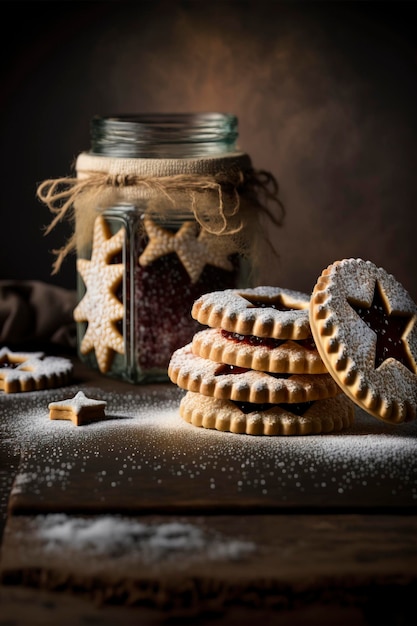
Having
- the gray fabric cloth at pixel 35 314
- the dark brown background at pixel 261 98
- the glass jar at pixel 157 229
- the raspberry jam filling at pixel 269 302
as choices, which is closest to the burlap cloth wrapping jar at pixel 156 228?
the glass jar at pixel 157 229

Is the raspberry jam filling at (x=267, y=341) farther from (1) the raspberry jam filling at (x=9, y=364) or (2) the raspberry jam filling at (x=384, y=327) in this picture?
(1) the raspberry jam filling at (x=9, y=364)

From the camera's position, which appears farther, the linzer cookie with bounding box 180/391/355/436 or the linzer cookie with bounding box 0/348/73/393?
the linzer cookie with bounding box 0/348/73/393

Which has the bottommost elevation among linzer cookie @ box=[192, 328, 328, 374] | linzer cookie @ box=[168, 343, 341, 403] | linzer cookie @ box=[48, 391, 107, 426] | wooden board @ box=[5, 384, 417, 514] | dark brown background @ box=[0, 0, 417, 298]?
wooden board @ box=[5, 384, 417, 514]

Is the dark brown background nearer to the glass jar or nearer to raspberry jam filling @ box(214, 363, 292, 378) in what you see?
the glass jar

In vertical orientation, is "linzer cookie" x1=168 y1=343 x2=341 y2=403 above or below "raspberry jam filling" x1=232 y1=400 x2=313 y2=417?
above

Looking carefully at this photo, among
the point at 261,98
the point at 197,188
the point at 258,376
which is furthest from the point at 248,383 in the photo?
the point at 261,98

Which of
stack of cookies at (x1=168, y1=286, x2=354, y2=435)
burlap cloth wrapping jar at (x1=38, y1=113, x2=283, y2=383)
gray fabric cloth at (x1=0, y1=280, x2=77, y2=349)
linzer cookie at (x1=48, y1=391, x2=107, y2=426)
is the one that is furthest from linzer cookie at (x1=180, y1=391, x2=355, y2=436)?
gray fabric cloth at (x1=0, y1=280, x2=77, y2=349)
